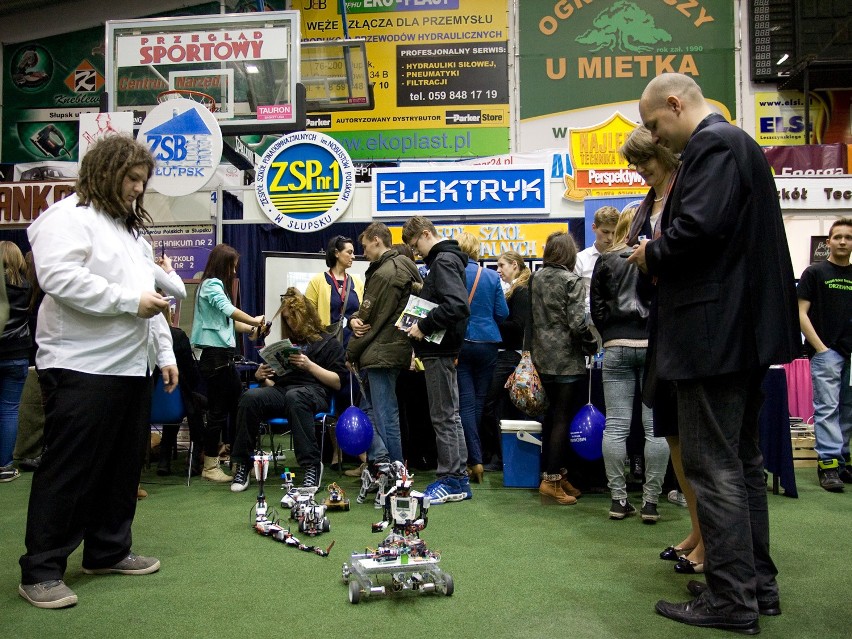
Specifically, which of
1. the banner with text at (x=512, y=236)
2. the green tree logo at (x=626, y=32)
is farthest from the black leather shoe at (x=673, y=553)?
the green tree logo at (x=626, y=32)

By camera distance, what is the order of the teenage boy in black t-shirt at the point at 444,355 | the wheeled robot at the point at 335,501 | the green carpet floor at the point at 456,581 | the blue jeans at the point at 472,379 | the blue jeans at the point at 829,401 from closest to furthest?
the green carpet floor at the point at 456,581 → the wheeled robot at the point at 335,501 → the teenage boy in black t-shirt at the point at 444,355 → the blue jeans at the point at 829,401 → the blue jeans at the point at 472,379

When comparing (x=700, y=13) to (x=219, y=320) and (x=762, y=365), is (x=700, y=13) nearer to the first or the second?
(x=219, y=320)

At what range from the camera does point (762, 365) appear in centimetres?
199

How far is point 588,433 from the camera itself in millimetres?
3887

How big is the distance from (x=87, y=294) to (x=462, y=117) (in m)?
9.92

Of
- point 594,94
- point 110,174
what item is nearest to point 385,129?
point 594,94

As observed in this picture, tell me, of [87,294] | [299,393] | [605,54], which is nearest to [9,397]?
[299,393]

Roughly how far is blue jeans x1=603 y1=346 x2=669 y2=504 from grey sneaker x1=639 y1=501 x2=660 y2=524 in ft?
0.08

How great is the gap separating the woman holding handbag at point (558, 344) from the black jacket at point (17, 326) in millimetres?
3225

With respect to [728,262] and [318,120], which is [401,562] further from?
[318,120]

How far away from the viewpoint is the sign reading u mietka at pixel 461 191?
22.1ft

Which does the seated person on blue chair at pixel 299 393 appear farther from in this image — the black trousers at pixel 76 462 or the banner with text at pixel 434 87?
the banner with text at pixel 434 87

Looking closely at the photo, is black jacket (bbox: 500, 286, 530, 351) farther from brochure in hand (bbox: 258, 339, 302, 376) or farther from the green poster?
the green poster

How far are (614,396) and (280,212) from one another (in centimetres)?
422
